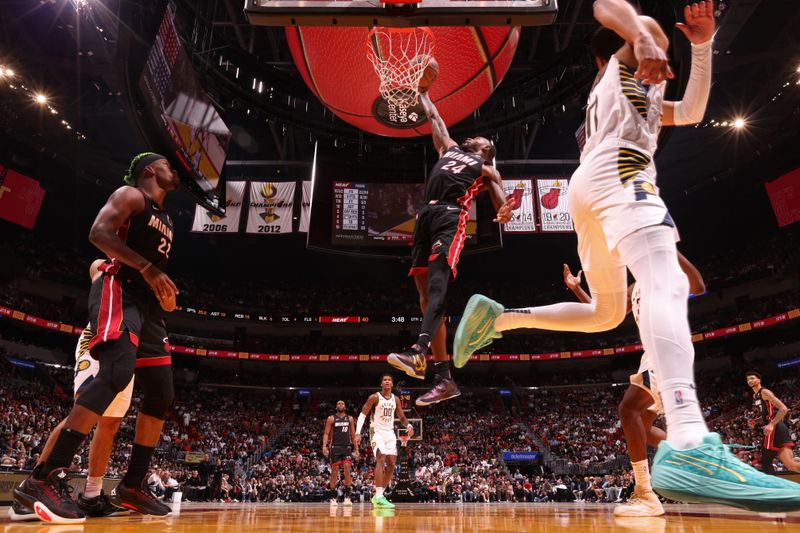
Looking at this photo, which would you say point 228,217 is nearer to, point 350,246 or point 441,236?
point 350,246

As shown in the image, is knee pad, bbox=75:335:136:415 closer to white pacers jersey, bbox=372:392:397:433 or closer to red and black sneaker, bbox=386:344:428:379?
red and black sneaker, bbox=386:344:428:379

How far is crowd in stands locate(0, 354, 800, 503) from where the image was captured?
15.4 metres

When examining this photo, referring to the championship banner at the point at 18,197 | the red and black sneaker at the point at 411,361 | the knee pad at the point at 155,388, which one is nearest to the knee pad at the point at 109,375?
the knee pad at the point at 155,388

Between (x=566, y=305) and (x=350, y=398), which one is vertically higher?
(x=350, y=398)

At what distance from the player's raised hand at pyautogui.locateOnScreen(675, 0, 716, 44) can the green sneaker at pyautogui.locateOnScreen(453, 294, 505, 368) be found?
5.02 ft

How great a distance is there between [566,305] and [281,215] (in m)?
11.8

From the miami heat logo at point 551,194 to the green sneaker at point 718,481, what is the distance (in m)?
11.4

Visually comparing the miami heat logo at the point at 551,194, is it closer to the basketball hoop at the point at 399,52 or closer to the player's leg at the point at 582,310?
the basketball hoop at the point at 399,52

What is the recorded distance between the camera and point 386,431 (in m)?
7.87

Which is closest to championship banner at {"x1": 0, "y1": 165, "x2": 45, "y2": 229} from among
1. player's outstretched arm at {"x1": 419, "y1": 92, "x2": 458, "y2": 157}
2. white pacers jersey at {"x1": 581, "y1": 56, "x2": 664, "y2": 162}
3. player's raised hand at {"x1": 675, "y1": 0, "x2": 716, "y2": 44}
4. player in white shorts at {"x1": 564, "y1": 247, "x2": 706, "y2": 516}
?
player's outstretched arm at {"x1": 419, "y1": 92, "x2": 458, "y2": 157}

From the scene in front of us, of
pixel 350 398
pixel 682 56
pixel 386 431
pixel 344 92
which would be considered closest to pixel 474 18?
pixel 344 92

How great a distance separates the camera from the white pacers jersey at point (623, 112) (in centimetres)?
202

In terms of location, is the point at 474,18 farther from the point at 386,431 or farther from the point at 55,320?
the point at 55,320

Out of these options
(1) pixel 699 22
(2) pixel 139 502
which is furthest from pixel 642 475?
(2) pixel 139 502
